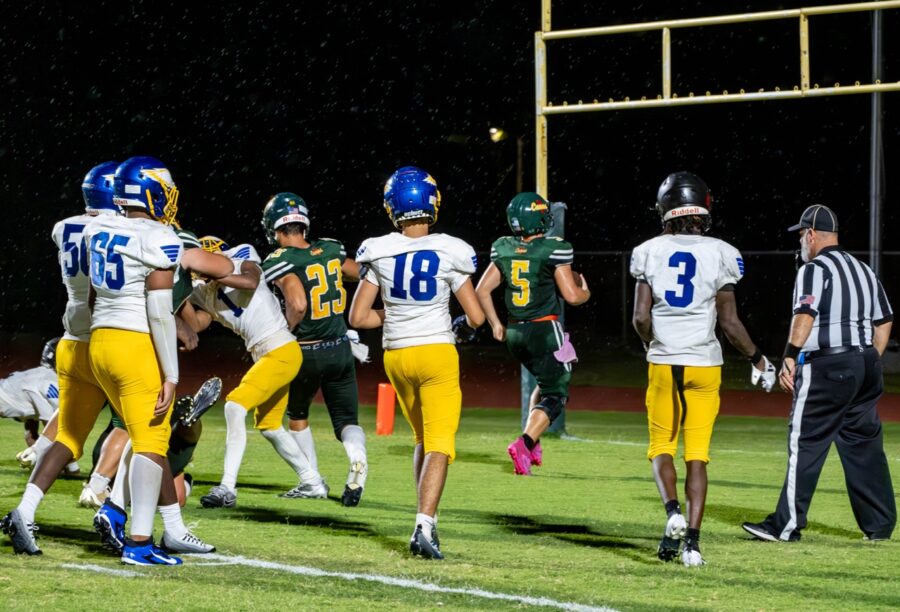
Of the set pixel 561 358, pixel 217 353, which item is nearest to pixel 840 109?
pixel 217 353

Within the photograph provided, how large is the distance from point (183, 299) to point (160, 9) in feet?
92.8

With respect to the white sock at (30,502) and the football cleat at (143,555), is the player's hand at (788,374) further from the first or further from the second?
the white sock at (30,502)

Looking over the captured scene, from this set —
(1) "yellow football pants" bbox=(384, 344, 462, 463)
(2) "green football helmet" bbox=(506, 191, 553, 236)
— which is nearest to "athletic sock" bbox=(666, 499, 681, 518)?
(1) "yellow football pants" bbox=(384, 344, 462, 463)

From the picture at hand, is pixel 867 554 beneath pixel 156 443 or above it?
beneath

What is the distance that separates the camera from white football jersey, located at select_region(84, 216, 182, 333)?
6.02m

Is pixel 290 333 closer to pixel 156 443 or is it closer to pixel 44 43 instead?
pixel 156 443

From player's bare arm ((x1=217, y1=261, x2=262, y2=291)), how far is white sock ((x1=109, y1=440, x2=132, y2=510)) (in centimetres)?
100

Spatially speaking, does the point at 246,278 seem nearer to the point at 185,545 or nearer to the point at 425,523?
the point at 185,545

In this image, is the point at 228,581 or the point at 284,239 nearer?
the point at 228,581

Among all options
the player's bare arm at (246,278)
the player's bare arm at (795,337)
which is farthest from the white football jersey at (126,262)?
the player's bare arm at (795,337)

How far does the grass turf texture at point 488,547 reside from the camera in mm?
5582

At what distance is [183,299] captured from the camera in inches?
271

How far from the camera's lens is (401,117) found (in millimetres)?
36719

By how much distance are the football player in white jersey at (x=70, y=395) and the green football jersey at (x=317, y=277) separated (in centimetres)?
181
